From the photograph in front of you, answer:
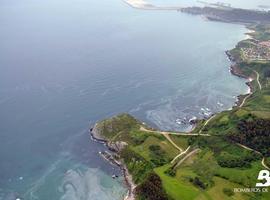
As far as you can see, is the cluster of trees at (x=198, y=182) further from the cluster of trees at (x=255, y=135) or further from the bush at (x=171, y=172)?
the cluster of trees at (x=255, y=135)

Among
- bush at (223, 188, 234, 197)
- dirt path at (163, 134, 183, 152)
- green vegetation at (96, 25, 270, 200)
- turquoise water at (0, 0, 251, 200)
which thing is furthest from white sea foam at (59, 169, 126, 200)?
bush at (223, 188, 234, 197)

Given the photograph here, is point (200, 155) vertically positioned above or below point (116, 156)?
above

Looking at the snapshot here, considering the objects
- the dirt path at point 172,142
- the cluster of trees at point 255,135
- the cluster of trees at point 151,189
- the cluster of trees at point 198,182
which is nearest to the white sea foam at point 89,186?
the cluster of trees at point 151,189

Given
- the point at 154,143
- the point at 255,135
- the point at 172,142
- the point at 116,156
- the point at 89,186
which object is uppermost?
the point at 255,135

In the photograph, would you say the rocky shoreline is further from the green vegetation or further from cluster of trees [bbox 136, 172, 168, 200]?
cluster of trees [bbox 136, 172, 168, 200]

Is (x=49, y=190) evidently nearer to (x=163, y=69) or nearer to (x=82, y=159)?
(x=82, y=159)

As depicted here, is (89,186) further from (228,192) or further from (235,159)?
(235,159)

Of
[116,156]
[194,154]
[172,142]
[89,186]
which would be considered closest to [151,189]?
[89,186]
